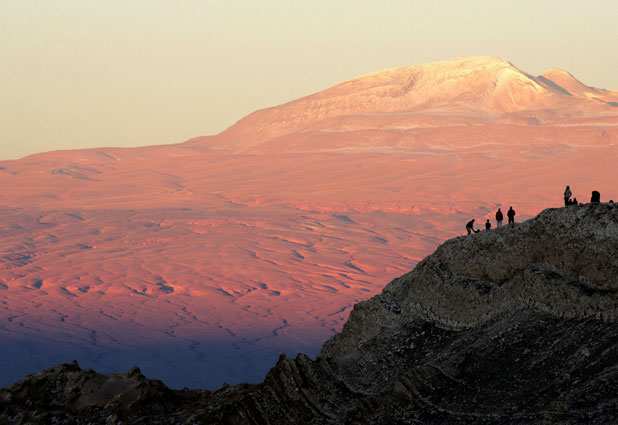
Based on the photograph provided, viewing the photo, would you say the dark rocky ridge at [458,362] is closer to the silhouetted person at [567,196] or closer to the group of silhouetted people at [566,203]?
the group of silhouetted people at [566,203]

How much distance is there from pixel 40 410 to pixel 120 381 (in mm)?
2093

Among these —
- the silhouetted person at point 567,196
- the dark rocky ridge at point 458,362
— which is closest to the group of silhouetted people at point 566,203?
the silhouetted person at point 567,196

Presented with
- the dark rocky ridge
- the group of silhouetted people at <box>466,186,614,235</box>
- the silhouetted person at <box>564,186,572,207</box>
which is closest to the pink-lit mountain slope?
the group of silhouetted people at <box>466,186,614,235</box>

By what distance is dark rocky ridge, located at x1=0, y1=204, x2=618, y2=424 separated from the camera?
1748 centimetres

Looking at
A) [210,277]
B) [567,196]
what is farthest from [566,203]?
[210,277]

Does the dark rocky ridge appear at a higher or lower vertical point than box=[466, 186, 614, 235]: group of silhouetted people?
lower

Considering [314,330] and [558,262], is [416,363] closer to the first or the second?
[558,262]

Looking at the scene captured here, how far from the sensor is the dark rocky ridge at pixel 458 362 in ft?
57.4

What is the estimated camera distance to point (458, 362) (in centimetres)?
1916

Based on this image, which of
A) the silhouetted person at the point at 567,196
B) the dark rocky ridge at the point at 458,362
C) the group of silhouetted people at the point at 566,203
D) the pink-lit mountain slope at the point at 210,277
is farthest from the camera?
the pink-lit mountain slope at the point at 210,277

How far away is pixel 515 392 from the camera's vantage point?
17609mm

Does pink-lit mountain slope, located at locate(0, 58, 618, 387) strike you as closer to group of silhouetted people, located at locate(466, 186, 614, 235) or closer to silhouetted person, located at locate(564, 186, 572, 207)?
group of silhouetted people, located at locate(466, 186, 614, 235)

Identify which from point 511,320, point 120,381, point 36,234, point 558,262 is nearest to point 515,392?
point 511,320

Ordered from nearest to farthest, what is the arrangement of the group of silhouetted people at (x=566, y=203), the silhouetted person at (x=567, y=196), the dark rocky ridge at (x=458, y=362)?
the dark rocky ridge at (x=458, y=362)
the group of silhouetted people at (x=566, y=203)
the silhouetted person at (x=567, y=196)
